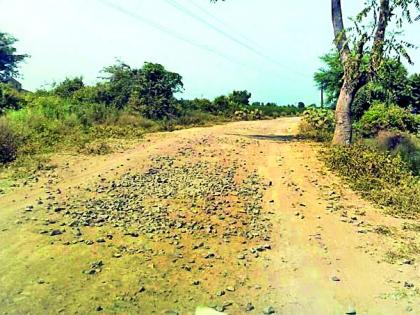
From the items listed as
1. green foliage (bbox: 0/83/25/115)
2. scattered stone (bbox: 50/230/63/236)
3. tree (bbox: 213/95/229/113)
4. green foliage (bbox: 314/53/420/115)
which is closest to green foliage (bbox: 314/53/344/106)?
green foliage (bbox: 314/53/420/115)

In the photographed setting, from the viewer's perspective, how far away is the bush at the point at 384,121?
15.9 m

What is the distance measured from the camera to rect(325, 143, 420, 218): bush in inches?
305

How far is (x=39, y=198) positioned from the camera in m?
7.28


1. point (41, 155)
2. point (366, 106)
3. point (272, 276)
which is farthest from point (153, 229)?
point (366, 106)

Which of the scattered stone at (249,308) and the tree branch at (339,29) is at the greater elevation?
the tree branch at (339,29)

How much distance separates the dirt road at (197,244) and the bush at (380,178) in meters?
0.32

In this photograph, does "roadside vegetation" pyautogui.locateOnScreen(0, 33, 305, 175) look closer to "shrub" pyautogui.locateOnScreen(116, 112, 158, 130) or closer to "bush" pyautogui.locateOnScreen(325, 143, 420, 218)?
"shrub" pyautogui.locateOnScreen(116, 112, 158, 130)

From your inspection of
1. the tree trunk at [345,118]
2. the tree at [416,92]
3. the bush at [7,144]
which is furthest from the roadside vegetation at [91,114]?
the tree at [416,92]

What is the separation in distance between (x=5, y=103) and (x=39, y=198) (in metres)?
10.2

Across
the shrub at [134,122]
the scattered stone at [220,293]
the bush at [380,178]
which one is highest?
the shrub at [134,122]

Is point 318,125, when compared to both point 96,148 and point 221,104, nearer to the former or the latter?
point 96,148

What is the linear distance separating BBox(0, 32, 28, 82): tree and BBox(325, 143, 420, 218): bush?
25571 millimetres

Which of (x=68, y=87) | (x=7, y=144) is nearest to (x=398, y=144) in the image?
(x=7, y=144)

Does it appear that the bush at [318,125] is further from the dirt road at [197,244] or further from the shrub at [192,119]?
the dirt road at [197,244]
